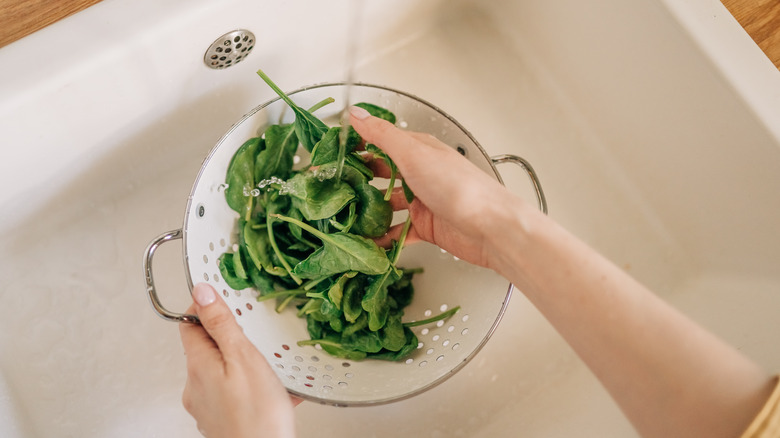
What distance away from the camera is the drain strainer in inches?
28.8

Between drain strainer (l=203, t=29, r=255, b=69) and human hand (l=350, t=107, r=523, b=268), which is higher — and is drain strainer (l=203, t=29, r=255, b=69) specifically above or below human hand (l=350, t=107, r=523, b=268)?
above

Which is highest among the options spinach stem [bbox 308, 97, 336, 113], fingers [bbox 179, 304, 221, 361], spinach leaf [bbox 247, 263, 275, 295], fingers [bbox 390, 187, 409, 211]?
spinach stem [bbox 308, 97, 336, 113]

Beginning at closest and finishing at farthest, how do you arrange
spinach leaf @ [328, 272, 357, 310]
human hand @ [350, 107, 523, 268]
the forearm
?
the forearm → human hand @ [350, 107, 523, 268] → spinach leaf @ [328, 272, 357, 310]

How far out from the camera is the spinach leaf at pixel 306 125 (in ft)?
2.19

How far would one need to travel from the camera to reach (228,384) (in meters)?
0.53

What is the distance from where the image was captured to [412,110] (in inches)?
28.8

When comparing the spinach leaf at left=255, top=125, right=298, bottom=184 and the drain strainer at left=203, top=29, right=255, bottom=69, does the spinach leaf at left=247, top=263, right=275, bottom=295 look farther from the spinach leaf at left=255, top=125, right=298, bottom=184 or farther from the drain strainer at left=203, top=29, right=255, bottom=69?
the drain strainer at left=203, top=29, right=255, bottom=69

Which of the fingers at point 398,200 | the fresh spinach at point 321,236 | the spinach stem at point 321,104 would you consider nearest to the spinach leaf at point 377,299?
the fresh spinach at point 321,236

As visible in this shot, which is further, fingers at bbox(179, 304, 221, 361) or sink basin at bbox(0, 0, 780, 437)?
sink basin at bbox(0, 0, 780, 437)

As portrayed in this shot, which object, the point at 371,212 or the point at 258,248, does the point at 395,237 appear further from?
the point at 258,248

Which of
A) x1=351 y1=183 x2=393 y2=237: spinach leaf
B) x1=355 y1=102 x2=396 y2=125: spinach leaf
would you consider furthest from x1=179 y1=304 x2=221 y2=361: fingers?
x1=355 y1=102 x2=396 y2=125: spinach leaf

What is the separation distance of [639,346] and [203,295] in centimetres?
42

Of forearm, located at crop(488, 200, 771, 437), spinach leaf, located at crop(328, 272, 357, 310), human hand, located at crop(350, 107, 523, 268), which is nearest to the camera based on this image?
forearm, located at crop(488, 200, 771, 437)

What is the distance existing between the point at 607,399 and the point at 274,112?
1.95 feet
